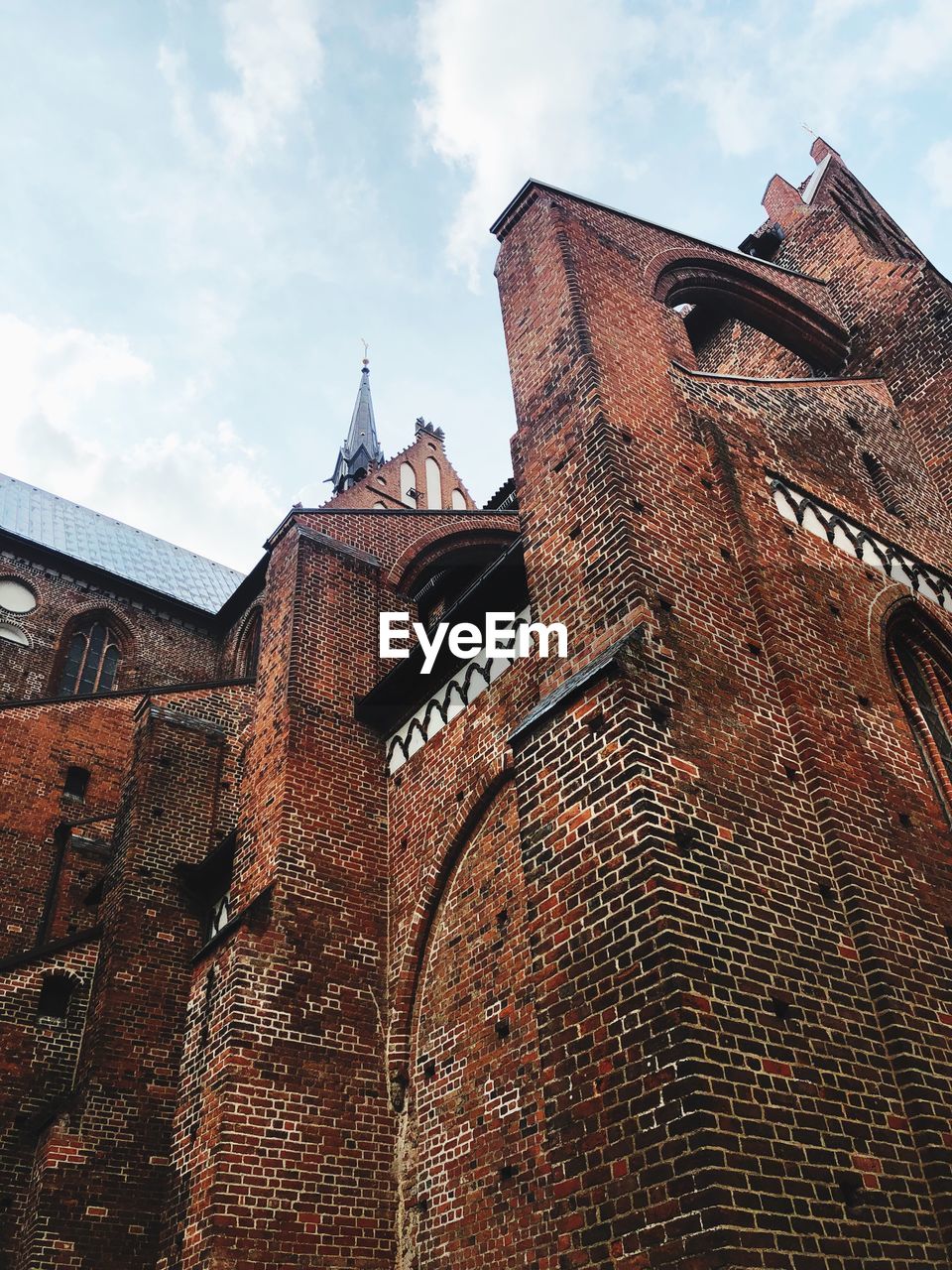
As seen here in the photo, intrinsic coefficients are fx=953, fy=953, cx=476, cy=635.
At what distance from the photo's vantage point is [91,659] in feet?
66.3

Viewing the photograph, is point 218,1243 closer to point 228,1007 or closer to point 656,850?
point 228,1007

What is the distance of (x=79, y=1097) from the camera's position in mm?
9094

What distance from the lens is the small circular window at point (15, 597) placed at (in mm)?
19406

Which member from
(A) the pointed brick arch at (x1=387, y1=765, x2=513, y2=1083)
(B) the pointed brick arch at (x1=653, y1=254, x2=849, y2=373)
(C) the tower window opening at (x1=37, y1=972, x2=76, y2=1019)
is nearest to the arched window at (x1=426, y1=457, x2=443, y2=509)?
(B) the pointed brick arch at (x1=653, y1=254, x2=849, y2=373)

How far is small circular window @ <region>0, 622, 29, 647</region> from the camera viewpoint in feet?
61.8

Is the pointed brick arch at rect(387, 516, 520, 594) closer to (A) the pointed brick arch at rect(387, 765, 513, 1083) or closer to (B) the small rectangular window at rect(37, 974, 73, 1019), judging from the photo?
(A) the pointed brick arch at rect(387, 765, 513, 1083)

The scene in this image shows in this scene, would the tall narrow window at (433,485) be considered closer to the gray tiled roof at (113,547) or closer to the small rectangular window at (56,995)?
the gray tiled roof at (113,547)

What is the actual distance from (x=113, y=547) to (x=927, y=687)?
21.1 metres

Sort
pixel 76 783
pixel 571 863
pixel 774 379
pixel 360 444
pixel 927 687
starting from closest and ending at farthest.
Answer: pixel 571 863
pixel 927 687
pixel 774 379
pixel 76 783
pixel 360 444

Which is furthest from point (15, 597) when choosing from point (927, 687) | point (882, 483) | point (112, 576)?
point (927, 687)

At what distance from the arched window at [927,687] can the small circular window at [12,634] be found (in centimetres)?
1656

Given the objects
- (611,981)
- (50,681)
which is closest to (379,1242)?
(611,981)

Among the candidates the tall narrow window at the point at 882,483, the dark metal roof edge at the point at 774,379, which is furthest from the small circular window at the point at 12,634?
the tall narrow window at the point at 882,483

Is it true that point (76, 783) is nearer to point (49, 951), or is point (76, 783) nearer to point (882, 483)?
point (49, 951)
